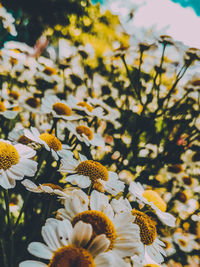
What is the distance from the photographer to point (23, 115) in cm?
137

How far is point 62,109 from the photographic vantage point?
894 millimetres

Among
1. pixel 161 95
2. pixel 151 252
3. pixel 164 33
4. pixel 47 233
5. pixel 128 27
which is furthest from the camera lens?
pixel 161 95

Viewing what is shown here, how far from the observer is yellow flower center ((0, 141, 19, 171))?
0.52 metres

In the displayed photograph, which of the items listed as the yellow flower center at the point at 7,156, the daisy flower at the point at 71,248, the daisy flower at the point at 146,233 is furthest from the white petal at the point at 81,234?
the yellow flower center at the point at 7,156

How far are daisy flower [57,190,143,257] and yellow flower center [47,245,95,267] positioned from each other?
4cm

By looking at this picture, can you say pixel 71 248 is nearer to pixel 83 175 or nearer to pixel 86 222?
pixel 86 222

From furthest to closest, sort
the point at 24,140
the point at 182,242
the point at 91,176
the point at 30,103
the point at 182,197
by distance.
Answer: the point at 182,242
the point at 182,197
the point at 30,103
the point at 24,140
the point at 91,176

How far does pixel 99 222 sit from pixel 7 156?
0.88 ft

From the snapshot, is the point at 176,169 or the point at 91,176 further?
the point at 176,169

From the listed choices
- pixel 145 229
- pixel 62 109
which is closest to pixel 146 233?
pixel 145 229

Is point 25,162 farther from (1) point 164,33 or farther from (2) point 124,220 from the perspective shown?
(1) point 164,33

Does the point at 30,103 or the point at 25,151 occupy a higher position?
the point at 30,103

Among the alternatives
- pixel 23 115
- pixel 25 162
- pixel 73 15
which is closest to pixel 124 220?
pixel 25 162

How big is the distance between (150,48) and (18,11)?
133 centimetres
